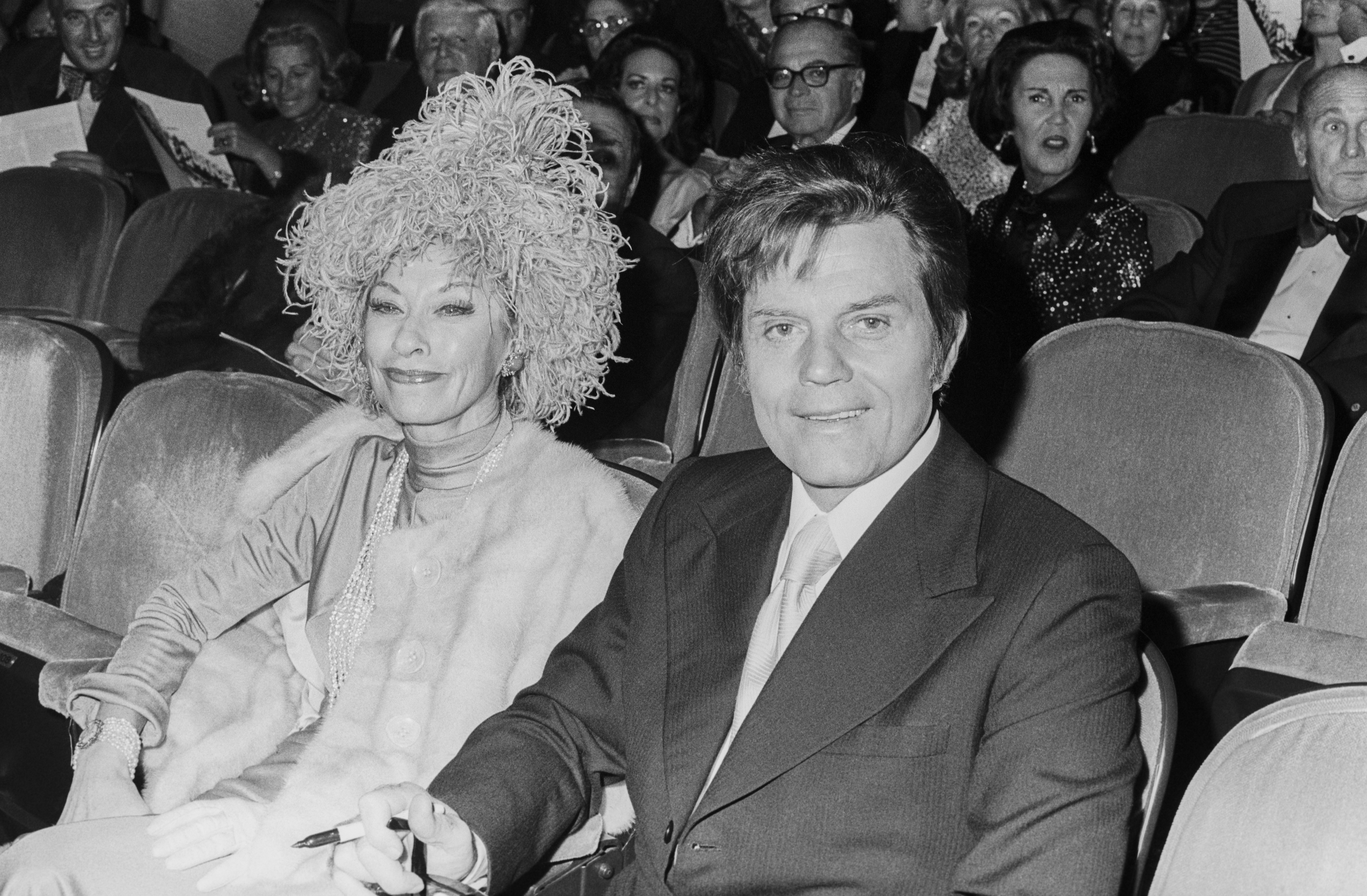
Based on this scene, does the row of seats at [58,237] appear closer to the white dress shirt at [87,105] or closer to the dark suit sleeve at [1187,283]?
the white dress shirt at [87,105]

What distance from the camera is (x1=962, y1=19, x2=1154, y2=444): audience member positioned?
3434 millimetres

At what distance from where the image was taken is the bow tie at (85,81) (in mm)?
5582

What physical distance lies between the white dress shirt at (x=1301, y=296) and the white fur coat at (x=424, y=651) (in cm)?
199

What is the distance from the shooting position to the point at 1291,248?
11.1 ft

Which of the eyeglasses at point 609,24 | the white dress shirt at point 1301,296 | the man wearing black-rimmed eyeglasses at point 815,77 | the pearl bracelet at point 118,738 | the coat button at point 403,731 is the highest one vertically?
the eyeglasses at point 609,24

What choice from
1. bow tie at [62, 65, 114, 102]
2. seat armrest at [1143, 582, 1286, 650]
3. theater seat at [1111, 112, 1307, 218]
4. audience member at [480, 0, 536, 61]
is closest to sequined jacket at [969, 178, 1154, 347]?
theater seat at [1111, 112, 1307, 218]

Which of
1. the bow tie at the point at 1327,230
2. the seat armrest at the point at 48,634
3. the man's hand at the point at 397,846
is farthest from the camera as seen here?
the bow tie at the point at 1327,230

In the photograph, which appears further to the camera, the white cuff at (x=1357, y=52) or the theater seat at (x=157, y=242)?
the theater seat at (x=157, y=242)

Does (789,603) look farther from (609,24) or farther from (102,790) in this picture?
(609,24)

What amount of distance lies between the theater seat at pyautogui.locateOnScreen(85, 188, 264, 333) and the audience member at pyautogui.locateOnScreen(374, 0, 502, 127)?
969 millimetres

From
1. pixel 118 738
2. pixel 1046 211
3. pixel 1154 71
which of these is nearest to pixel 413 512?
pixel 118 738

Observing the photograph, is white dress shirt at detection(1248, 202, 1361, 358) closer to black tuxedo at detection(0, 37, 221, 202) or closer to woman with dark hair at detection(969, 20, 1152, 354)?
woman with dark hair at detection(969, 20, 1152, 354)

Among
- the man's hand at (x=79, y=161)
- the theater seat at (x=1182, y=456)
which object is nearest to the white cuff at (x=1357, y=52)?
the theater seat at (x=1182, y=456)

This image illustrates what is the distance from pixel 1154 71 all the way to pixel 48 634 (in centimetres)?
424
